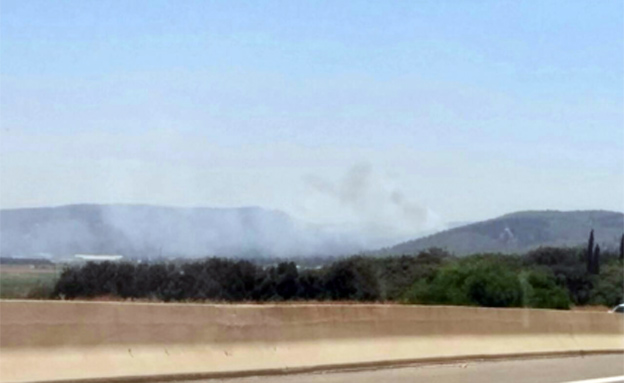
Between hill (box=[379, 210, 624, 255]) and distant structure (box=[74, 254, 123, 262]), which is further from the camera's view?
hill (box=[379, 210, 624, 255])

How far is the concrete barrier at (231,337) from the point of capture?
1384cm

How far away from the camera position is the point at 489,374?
20.2 meters

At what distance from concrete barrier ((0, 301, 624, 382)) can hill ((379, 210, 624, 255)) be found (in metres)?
90.4

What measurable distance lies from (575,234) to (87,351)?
357ft

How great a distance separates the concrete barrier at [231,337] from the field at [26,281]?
6382 millimetres

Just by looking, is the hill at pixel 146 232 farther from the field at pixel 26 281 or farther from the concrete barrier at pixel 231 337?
the concrete barrier at pixel 231 337

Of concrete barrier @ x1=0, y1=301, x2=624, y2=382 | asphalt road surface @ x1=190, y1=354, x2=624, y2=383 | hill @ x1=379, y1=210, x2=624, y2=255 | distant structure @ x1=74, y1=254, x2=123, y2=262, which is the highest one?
hill @ x1=379, y1=210, x2=624, y2=255

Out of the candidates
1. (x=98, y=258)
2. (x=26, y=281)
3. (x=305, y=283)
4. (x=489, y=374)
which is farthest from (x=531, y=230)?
(x=489, y=374)

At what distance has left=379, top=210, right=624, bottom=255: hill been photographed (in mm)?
115938

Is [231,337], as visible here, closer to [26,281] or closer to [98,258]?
[26,281]

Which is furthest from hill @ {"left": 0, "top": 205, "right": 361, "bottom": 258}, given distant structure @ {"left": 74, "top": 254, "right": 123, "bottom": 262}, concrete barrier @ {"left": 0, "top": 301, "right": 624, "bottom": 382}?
concrete barrier @ {"left": 0, "top": 301, "right": 624, "bottom": 382}

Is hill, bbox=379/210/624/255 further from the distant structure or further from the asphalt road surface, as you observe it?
the asphalt road surface

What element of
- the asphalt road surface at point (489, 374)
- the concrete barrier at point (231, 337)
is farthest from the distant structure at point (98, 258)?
the asphalt road surface at point (489, 374)

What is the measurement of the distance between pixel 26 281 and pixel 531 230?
96.5 meters
